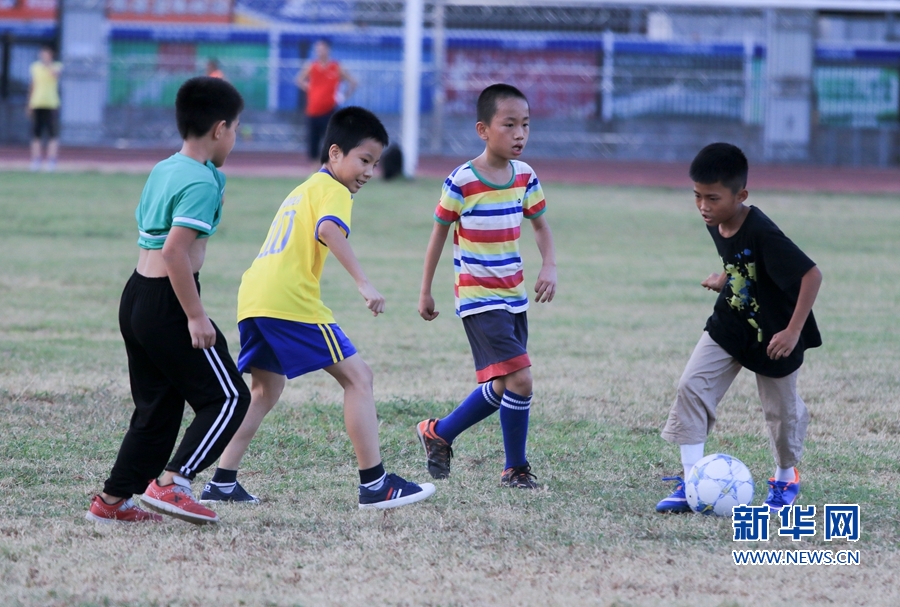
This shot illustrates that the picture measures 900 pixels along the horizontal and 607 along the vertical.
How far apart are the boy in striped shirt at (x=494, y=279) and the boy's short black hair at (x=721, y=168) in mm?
728

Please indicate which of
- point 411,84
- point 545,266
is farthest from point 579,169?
→ point 545,266

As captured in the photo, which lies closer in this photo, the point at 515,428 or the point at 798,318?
the point at 798,318

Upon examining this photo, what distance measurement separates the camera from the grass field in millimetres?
3236

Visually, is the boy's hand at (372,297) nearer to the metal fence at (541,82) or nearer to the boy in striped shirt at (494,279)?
the boy in striped shirt at (494,279)

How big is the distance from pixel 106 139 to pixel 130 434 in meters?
23.2

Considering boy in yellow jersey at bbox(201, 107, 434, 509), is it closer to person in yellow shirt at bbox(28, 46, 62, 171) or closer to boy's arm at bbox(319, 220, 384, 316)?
boy's arm at bbox(319, 220, 384, 316)

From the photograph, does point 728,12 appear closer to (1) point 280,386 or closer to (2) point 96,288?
(2) point 96,288

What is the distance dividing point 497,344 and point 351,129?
0.98 m

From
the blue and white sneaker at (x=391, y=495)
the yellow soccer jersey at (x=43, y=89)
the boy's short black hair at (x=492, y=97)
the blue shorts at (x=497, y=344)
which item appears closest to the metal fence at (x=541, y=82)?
the yellow soccer jersey at (x=43, y=89)

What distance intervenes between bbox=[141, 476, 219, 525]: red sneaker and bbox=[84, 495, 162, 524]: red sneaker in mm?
87

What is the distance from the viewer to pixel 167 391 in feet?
12.5

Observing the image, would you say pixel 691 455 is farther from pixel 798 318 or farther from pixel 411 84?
pixel 411 84

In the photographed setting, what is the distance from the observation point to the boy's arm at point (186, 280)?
354 centimetres

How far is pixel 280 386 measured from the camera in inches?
164
